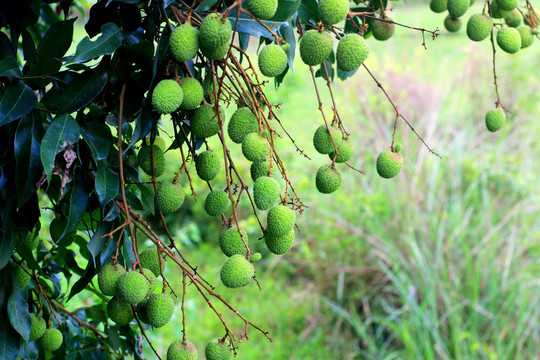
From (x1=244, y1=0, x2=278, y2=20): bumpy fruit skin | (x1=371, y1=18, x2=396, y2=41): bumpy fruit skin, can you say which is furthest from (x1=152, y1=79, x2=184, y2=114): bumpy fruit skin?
(x1=371, y1=18, x2=396, y2=41): bumpy fruit skin

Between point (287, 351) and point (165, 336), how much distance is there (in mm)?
734

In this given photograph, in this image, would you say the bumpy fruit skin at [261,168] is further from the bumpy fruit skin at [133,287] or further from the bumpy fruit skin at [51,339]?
the bumpy fruit skin at [51,339]

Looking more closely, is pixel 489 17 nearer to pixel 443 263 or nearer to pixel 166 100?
pixel 166 100

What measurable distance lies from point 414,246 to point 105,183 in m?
2.20

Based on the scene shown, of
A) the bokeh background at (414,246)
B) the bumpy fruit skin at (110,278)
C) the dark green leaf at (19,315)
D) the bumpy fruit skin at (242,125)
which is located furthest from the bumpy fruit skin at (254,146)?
the bokeh background at (414,246)

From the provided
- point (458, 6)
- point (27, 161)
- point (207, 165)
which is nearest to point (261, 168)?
point (207, 165)

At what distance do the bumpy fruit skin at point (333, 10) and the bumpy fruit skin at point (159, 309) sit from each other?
1.48ft

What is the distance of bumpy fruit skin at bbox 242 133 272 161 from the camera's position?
78 cm

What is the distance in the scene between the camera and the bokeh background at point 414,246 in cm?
257

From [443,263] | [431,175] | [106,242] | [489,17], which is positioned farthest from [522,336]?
[106,242]

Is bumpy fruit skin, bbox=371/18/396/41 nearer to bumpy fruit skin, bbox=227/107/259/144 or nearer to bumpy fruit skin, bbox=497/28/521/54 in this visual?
bumpy fruit skin, bbox=497/28/521/54

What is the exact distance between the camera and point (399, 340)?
9.25ft

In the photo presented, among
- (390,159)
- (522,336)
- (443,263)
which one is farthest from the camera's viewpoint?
(443,263)

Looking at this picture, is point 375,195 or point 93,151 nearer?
point 93,151
